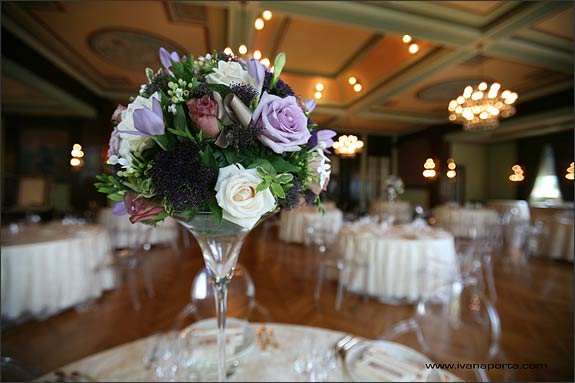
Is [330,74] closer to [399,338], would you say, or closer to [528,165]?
[528,165]

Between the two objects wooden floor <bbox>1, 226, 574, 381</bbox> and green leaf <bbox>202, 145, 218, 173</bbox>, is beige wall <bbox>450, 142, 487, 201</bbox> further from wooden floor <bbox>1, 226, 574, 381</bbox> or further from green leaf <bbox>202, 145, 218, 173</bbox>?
green leaf <bbox>202, 145, 218, 173</bbox>

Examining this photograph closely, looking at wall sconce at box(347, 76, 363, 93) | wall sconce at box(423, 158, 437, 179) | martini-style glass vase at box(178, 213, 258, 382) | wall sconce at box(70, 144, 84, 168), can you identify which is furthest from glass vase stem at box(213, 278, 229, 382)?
wall sconce at box(347, 76, 363, 93)

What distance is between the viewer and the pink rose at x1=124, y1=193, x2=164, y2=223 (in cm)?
51

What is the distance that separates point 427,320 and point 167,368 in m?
2.95

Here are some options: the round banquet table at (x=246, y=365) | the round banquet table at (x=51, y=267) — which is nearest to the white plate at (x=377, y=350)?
the round banquet table at (x=246, y=365)

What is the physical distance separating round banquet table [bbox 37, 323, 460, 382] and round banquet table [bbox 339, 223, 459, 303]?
2439 mm

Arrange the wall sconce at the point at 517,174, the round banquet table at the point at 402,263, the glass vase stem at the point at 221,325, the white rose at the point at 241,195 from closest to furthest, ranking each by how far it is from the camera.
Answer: the white rose at the point at 241,195 < the glass vase stem at the point at 221,325 < the wall sconce at the point at 517,174 < the round banquet table at the point at 402,263

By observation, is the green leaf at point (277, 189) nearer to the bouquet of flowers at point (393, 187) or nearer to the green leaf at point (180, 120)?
the green leaf at point (180, 120)

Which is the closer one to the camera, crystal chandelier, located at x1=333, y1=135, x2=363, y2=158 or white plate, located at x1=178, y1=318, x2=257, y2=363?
white plate, located at x1=178, y1=318, x2=257, y2=363

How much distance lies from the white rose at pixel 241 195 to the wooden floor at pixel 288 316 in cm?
119

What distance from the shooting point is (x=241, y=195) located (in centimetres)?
45

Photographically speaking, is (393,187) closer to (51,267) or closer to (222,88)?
(222,88)

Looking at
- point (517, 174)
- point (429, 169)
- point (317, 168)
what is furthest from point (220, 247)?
point (517, 174)

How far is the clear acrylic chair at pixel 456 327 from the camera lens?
2344mm
